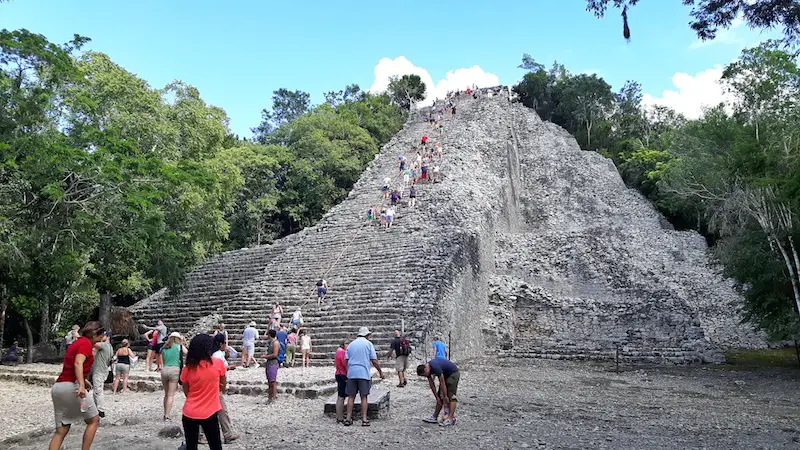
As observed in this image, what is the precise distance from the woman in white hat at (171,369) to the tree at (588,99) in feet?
134

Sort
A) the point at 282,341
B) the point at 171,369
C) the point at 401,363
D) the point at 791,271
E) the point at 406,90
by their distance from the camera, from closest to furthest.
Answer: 1. the point at 171,369
2. the point at 401,363
3. the point at 282,341
4. the point at 791,271
5. the point at 406,90

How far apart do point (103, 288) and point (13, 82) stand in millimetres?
8976

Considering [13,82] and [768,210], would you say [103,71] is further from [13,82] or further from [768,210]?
[768,210]

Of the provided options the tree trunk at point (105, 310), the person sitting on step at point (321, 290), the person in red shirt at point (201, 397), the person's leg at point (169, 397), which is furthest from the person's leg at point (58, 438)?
the tree trunk at point (105, 310)

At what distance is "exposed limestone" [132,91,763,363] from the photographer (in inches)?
590

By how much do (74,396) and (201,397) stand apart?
119 centimetres

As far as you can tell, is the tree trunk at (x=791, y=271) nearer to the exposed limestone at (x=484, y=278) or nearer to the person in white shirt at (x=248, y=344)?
the exposed limestone at (x=484, y=278)

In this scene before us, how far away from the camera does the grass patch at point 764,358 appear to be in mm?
15732

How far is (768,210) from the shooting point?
13.3 metres

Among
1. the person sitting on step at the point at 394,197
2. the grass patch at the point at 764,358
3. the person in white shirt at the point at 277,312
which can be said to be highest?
the person sitting on step at the point at 394,197

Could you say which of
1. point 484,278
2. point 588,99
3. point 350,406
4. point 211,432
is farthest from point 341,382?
point 588,99

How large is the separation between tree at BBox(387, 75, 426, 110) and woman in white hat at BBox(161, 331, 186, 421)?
1703 inches

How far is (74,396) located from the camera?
471cm

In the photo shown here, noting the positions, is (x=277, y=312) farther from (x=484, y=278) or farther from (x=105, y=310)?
(x=484, y=278)
